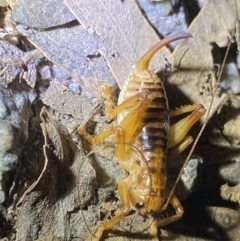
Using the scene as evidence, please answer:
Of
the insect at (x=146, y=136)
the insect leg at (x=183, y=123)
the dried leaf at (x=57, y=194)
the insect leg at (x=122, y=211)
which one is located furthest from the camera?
the insect leg at (x=183, y=123)

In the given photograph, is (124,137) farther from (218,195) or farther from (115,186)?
(218,195)

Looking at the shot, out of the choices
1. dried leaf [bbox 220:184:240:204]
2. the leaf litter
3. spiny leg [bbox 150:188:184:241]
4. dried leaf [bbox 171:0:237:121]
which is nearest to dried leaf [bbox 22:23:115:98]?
the leaf litter

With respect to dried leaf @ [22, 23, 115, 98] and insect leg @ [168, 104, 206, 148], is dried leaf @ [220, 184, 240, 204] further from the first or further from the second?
dried leaf @ [22, 23, 115, 98]

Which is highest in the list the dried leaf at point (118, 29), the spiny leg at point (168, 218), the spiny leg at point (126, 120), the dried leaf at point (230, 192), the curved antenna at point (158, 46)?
the dried leaf at point (118, 29)

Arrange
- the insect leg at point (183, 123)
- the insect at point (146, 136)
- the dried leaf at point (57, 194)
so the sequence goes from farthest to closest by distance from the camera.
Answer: the insect leg at point (183, 123)
the insect at point (146, 136)
the dried leaf at point (57, 194)

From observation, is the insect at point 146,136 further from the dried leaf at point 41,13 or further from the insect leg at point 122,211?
the dried leaf at point 41,13

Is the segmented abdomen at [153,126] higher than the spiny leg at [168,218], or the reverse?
the segmented abdomen at [153,126]

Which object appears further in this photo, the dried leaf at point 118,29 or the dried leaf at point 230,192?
the dried leaf at point 230,192

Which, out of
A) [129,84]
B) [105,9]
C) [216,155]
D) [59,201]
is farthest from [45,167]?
[216,155]

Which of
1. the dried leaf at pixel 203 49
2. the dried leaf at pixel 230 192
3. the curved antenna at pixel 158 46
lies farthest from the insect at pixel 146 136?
the dried leaf at pixel 230 192
